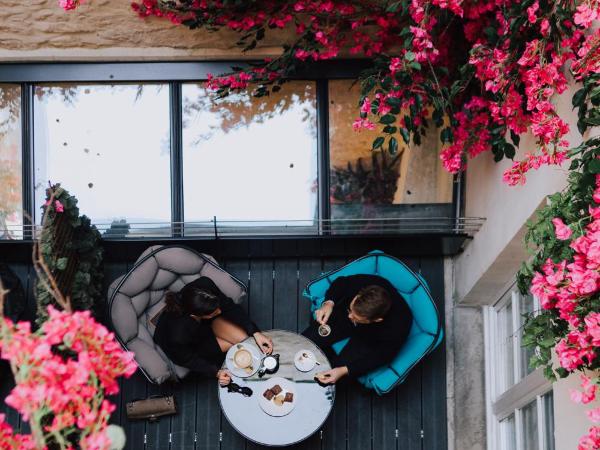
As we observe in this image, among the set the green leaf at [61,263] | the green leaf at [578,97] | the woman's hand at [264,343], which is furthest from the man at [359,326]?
the green leaf at [578,97]

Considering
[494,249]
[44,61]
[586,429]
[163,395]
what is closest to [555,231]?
[586,429]

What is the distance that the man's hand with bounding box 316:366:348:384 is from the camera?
5117 mm

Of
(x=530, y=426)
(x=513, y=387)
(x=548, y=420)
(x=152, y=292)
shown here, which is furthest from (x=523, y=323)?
(x=152, y=292)

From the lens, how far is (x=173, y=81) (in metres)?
5.64

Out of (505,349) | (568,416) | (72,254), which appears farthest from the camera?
(505,349)

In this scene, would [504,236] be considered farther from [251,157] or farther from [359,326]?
[251,157]

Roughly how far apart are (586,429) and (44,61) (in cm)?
373

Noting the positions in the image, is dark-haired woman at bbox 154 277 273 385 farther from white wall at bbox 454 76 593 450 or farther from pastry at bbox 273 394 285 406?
white wall at bbox 454 76 593 450

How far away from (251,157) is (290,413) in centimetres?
150

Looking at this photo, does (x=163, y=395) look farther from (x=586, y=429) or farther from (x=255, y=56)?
(x=586, y=429)

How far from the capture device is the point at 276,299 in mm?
5797

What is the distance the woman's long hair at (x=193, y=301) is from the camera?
5.02 meters

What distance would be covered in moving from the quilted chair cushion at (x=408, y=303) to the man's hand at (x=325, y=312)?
11 centimetres

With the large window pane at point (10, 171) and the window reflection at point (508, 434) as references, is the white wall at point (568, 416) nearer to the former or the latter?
the window reflection at point (508, 434)
